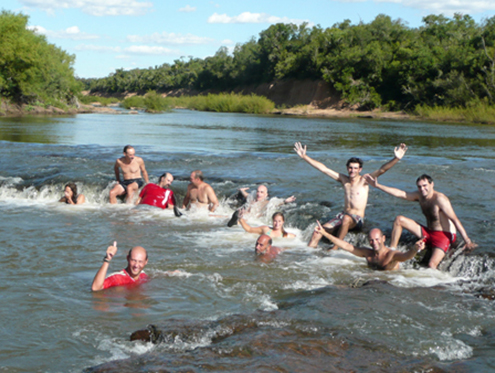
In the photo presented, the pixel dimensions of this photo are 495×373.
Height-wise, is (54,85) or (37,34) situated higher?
(37,34)

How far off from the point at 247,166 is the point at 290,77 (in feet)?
219

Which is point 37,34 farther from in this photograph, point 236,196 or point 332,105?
point 236,196

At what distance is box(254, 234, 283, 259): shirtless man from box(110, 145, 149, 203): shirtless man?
17.9 feet

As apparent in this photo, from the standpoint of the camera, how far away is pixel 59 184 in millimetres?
15258

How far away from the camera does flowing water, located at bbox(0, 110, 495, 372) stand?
5.21m

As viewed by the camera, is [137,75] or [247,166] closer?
[247,166]

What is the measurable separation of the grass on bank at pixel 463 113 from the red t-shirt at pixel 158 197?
1566 inches

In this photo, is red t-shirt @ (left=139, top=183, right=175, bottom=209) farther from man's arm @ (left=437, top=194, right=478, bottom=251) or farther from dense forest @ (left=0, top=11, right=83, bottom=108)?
dense forest @ (left=0, top=11, right=83, bottom=108)

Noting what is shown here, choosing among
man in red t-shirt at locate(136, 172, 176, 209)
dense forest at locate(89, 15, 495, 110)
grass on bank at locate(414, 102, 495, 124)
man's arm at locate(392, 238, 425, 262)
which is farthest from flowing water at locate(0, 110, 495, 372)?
dense forest at locate(89, 15, 495, 110)

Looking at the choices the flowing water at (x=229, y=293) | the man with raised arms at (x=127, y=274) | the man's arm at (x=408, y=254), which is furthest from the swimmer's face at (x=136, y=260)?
the man's arm at (x=408, y=254)

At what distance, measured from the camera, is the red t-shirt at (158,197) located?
13.1m

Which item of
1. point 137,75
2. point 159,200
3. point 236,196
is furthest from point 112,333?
point 137,75

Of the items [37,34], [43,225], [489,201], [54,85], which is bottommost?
[43,225]

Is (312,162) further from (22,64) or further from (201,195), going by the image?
(22,64)
